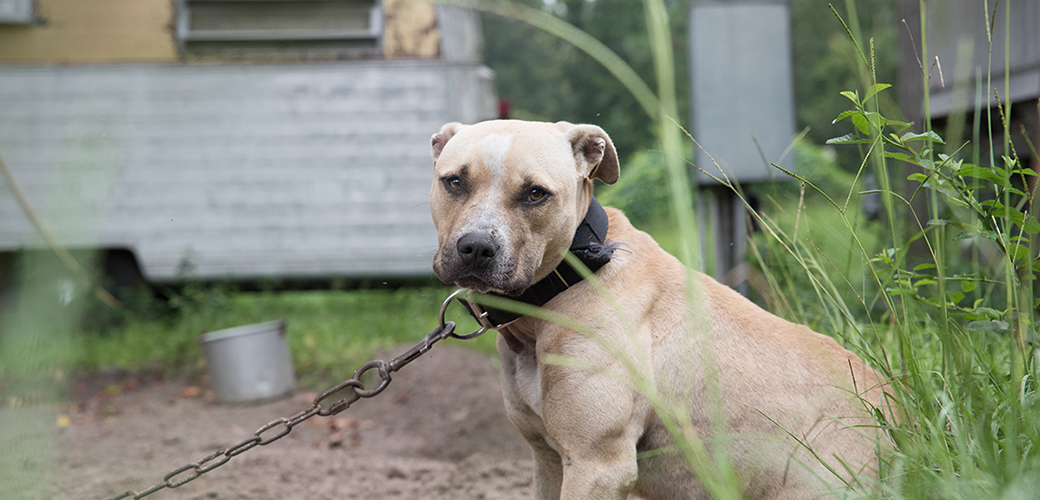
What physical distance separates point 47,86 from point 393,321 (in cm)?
370

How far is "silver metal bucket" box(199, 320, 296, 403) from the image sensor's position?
4.88m

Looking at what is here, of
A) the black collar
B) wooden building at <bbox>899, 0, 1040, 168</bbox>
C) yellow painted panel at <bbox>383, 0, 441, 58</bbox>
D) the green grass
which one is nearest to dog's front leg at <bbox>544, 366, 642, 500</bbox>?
the black collar

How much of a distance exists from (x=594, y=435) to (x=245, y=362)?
12.0 ft

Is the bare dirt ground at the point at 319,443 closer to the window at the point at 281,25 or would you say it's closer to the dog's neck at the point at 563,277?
the dog's neck at the point at 563,277

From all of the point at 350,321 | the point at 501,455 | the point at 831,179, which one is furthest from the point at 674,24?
the point at 501,455

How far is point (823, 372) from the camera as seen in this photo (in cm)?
209

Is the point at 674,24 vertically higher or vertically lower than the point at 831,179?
higher

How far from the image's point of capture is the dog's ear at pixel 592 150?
2.26 metres

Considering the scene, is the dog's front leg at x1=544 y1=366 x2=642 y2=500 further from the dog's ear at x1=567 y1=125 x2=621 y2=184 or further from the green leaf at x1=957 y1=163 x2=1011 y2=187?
the green leaf at x1=957 y1=163 x2=1011 y2=187

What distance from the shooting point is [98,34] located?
620 cm

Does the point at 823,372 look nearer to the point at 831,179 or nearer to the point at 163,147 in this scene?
the point at 163,147

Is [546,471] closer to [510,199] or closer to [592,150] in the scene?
[510,199]

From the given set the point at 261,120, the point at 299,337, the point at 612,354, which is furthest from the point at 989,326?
the point at 261,120

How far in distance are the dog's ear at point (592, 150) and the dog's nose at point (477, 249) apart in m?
0.48
